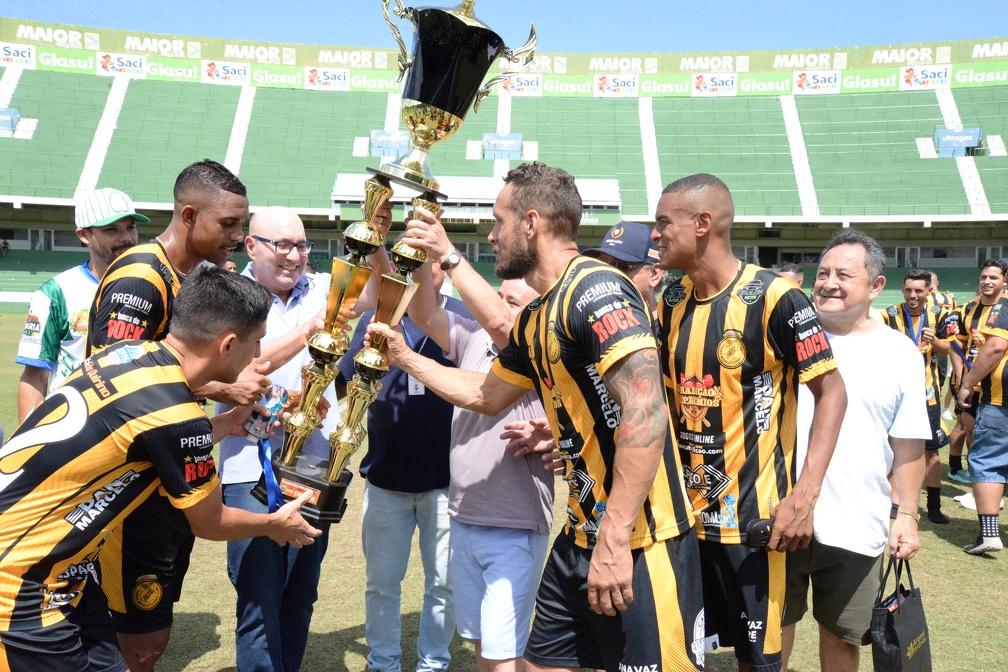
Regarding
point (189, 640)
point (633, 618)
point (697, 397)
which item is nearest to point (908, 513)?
point (697, 397)

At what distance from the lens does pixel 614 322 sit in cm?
253

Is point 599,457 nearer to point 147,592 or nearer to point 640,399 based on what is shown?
point 640,399

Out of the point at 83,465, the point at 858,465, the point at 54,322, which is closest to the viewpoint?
the point at 83,465

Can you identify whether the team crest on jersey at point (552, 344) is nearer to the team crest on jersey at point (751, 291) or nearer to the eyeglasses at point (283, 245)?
the team crest on jersey at point (751, 291)

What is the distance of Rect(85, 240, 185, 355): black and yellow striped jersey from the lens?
3014 millimetres

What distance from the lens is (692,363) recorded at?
3146mm

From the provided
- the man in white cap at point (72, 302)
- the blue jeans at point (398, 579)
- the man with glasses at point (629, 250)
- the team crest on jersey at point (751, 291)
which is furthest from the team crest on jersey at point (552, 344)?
the man in white cap at point (72, 302)

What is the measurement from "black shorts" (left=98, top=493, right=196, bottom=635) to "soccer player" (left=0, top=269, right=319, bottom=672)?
622mm

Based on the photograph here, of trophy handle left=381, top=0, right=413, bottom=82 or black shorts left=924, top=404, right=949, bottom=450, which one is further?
black shorts left=924, top=404, right=949, bottom=450

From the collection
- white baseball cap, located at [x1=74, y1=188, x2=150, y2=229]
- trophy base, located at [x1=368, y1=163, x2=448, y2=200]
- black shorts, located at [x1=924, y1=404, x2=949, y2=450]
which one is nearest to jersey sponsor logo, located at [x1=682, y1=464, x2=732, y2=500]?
trophy base, located at [x1=368, y1=163, x2=448, y2=200]

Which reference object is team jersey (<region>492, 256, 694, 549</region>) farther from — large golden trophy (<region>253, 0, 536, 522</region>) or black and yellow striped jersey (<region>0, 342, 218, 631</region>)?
black and yellow striped jersey (<region>0, 342, 218, 631</region>)

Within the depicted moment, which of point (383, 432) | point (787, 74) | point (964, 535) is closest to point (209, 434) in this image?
point (383, 432)

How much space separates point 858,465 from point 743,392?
2.81 feet

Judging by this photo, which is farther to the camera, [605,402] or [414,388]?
[414,388]
